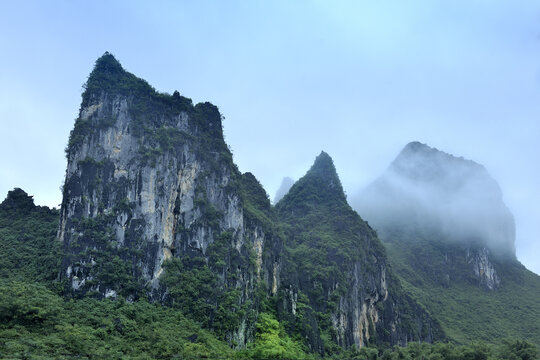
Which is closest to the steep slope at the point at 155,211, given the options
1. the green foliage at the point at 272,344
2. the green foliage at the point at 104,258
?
the green foliage at the point at 104,258

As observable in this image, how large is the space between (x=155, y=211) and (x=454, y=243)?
196ft

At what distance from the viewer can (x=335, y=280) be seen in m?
48.0

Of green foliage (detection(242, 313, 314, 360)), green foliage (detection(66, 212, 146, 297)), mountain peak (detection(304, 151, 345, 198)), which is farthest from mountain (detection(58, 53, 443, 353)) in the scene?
mountain peak (detection(304, 151, 345, 198))

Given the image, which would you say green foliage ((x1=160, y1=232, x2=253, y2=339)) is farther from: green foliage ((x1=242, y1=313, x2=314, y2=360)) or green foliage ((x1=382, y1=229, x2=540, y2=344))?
green foliage ((x1=382, y1=229, x2=540, y2=344))

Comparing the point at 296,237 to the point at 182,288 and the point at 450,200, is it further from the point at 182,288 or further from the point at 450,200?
the point at 450,200

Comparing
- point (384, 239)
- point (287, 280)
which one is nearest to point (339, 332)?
point (287, 280)

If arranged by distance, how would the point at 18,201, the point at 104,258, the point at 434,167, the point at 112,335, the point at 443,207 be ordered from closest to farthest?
the point at 112,335, the point at 104,258, the point at 18,201, the point at 443,207, the point at 434,167

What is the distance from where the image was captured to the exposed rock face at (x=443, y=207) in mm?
82812

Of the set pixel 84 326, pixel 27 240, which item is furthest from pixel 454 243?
pixel 84 326

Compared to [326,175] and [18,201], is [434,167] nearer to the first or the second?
[326,175]

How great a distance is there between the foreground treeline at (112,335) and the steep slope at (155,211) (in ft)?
6.29

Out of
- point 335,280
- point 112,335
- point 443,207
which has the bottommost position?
point 112,335

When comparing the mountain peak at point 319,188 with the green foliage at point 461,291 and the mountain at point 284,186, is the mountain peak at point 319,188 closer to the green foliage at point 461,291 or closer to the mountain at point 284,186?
the green foliage at point 461,291

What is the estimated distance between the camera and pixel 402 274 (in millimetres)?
74250
